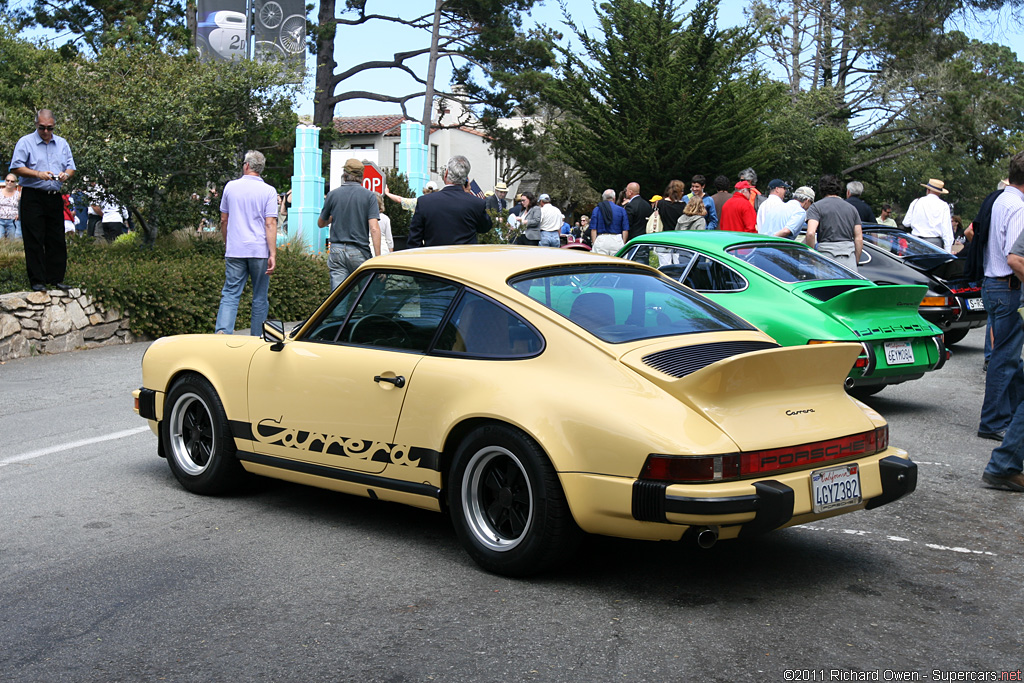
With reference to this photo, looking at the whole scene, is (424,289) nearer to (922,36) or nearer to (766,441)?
(766,441)

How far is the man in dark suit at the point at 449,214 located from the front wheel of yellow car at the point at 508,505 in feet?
17.5

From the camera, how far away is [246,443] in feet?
17.8

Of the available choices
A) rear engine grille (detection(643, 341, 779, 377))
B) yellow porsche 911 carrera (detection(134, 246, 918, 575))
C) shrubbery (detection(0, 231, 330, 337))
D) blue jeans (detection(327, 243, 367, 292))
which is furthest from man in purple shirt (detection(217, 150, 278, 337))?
rear engine grille (detection(643, 341, 779, 377))

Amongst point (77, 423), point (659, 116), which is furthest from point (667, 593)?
point (659, 116)

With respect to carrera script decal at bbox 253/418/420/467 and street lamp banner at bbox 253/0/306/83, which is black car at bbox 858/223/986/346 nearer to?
carrera script decal at bbox 253/418/420/467

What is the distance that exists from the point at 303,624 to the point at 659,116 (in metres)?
28.2

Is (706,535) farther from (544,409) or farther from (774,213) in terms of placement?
(774,213)

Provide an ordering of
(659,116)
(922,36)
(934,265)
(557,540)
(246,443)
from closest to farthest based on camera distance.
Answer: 1. (557,540)
2. (246,443)
3. (934,265)
4. (922,36)
5. (659,116)

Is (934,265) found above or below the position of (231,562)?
above

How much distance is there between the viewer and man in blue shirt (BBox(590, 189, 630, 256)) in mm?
15461

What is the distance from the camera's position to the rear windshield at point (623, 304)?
4602 millimetres

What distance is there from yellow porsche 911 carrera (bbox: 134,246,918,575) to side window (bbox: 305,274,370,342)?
1 cm

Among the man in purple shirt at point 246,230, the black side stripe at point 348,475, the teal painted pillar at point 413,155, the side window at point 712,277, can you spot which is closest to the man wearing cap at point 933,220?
the side window at point 712,277

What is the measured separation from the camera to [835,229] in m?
11.2
